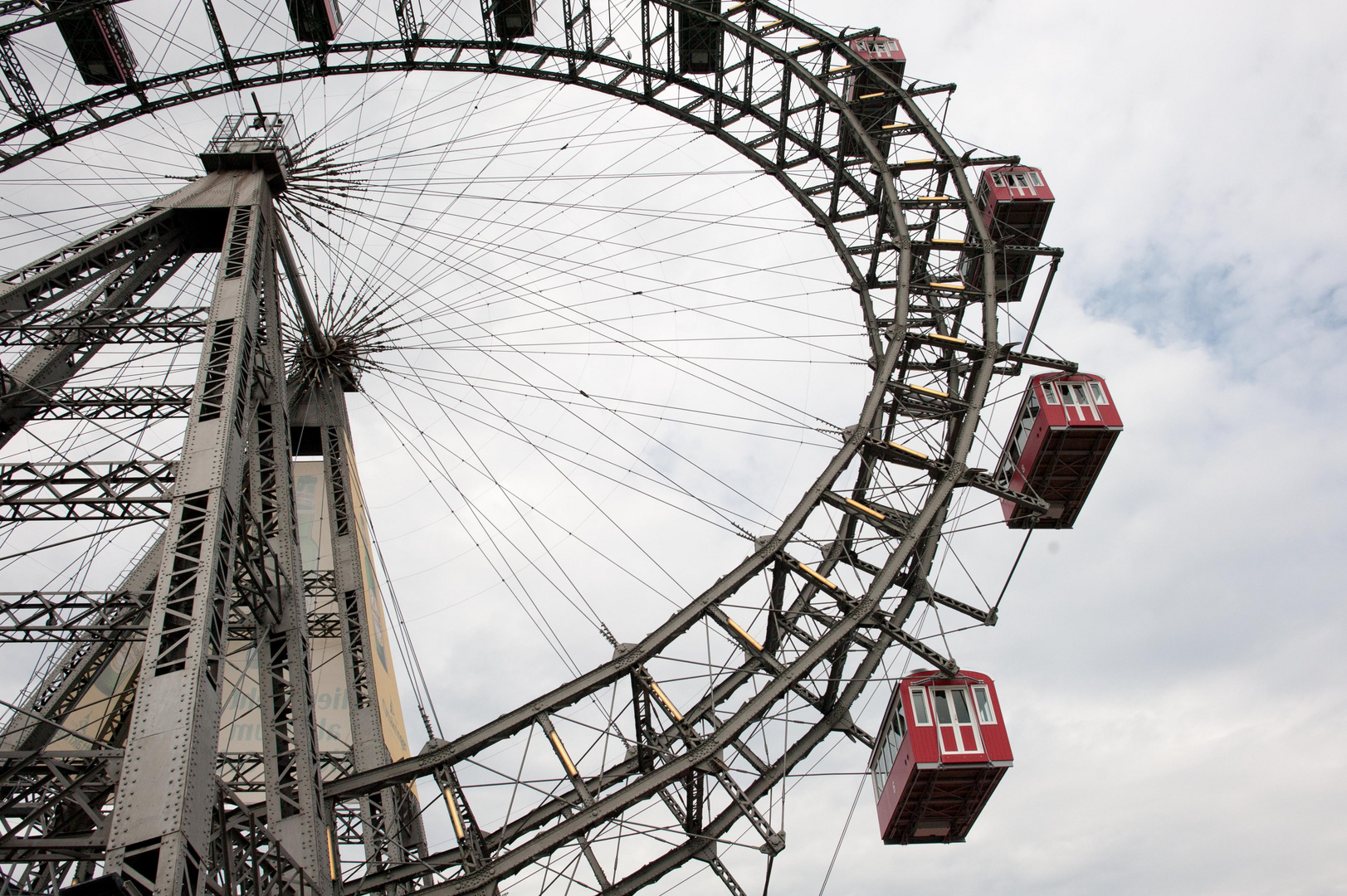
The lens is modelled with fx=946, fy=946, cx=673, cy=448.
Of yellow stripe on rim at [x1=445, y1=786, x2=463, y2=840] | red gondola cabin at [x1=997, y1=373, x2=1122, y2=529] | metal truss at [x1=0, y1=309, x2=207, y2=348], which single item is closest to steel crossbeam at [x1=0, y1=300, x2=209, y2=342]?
metal truss at [x1=0, y1=309, x2=207, y2=348]

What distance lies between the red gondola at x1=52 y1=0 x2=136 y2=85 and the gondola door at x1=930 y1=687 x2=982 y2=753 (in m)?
24.6

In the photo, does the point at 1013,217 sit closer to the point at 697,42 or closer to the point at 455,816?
the point at 697,42

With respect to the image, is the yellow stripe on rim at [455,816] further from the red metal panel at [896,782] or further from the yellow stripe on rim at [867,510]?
the yellow stripe on rim at [867,510]

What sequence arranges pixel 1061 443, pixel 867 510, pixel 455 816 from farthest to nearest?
pixel 1061 443
pixel 867 510
pixel 455 816

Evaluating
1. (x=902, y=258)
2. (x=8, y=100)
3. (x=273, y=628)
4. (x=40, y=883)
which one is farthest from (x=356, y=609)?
(x=8, y=100)

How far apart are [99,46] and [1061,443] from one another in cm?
2497

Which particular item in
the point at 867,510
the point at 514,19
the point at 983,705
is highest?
the point at 514,19

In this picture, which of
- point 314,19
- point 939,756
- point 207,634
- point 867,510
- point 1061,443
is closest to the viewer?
point 207,634

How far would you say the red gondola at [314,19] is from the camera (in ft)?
79.9

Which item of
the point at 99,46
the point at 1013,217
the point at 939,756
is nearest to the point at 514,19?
the point at 99,46

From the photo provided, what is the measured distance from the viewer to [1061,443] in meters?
19.4

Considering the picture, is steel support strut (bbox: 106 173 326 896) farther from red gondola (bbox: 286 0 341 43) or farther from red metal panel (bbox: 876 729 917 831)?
red metal panel (bbox: 876 729 917 831)

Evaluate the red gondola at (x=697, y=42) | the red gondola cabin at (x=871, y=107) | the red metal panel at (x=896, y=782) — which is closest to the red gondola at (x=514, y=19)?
the red gondola at (x=697, y=42)

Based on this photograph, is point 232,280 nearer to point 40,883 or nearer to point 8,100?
point 40,883
